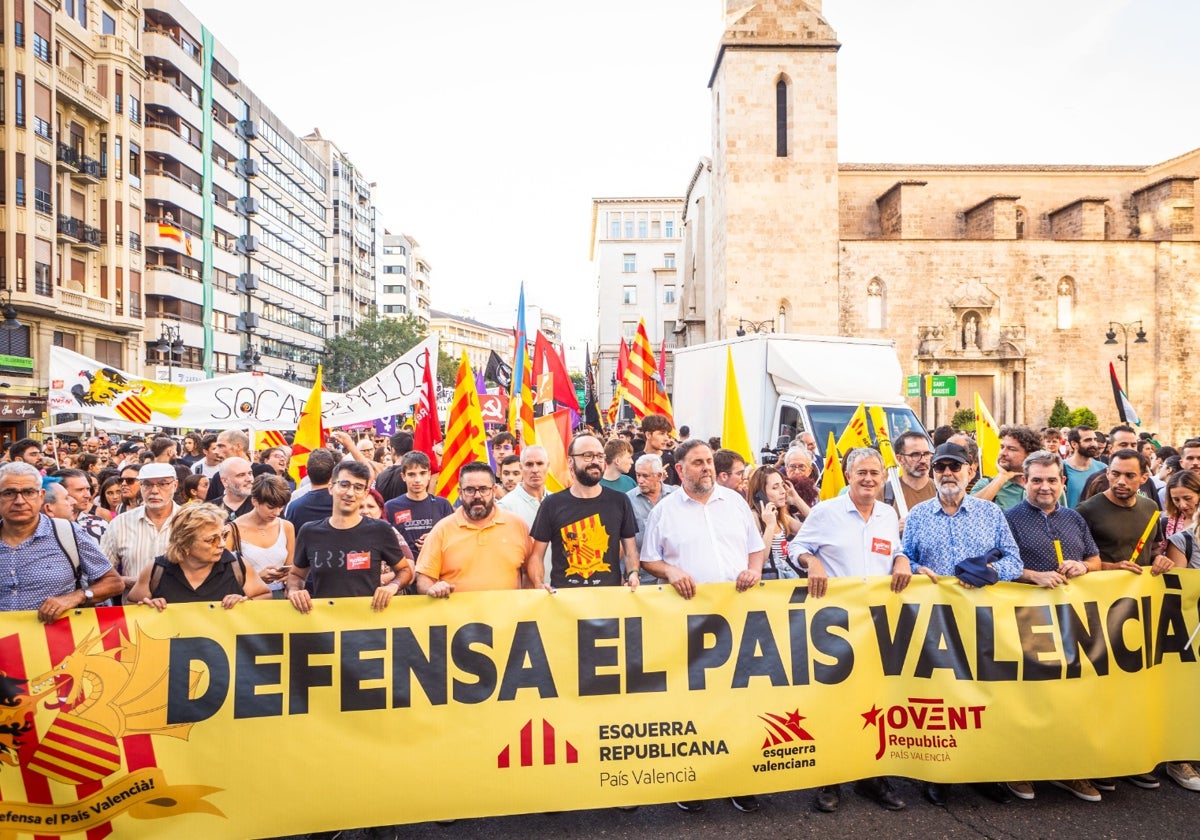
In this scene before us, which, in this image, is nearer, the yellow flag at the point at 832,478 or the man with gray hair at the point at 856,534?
the man with gray hair at the point at 856,534

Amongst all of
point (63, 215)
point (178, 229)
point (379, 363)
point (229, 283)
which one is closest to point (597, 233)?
point (379, 363)

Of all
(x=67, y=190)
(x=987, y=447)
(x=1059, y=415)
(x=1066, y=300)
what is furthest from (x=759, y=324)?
(x=67, y=190)

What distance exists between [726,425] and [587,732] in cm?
338

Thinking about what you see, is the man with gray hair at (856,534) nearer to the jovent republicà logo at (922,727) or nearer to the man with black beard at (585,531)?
the jovent republicà logo at (922,727)

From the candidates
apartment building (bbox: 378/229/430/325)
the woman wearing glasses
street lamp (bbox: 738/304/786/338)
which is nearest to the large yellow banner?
the woman wearing glasses

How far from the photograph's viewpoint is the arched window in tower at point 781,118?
35.1 m

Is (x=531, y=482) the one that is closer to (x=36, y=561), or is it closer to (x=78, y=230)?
(x=36, y=561)

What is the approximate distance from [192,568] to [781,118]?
3547 centimetres

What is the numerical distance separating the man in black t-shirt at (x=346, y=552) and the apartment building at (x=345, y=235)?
74.3 meters

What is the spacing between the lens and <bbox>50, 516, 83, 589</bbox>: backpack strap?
4.07 m

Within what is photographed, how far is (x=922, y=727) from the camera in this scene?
4.34 metres

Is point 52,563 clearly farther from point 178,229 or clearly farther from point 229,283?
point 229,283

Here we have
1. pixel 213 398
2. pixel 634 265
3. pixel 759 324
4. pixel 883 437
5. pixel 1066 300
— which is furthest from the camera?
pixel 634 265

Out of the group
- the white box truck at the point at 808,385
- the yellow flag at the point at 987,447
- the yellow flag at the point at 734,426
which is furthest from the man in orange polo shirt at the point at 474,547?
the white box truck at the point at 808,385
